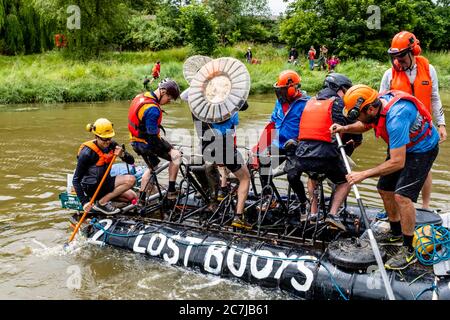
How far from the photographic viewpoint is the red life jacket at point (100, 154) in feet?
22.5

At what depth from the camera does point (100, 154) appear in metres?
6.92

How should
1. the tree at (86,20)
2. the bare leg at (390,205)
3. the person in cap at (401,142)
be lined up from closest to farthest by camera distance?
the person in cap at (401,142), the bare leg at (390,205), the tree at (86,20)

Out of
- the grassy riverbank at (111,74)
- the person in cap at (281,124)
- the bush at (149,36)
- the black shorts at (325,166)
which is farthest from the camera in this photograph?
the bush at (149,36)

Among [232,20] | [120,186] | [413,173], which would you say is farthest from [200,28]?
[413,173]

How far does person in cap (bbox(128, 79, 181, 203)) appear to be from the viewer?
672 centimetres

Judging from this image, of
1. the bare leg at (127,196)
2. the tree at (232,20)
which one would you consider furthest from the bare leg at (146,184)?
the tree at (232,20)

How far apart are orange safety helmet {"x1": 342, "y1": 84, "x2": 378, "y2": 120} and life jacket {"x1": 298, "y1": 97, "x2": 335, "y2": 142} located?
2.64 ft

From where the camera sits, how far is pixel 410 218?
196 inches

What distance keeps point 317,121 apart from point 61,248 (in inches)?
156

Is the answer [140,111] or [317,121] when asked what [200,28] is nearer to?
[140,111]

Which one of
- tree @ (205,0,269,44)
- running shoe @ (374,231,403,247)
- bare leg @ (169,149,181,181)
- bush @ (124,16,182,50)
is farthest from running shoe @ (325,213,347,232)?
tree @ (205,0,269,44)

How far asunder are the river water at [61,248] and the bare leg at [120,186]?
70 cm

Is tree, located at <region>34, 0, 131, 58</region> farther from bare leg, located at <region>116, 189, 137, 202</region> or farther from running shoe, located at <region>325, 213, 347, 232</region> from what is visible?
running shoe, located at <region>325, 213, 347, 232</region>

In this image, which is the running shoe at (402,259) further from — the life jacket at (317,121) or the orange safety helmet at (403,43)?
the orange safety helmet at (403,43)
